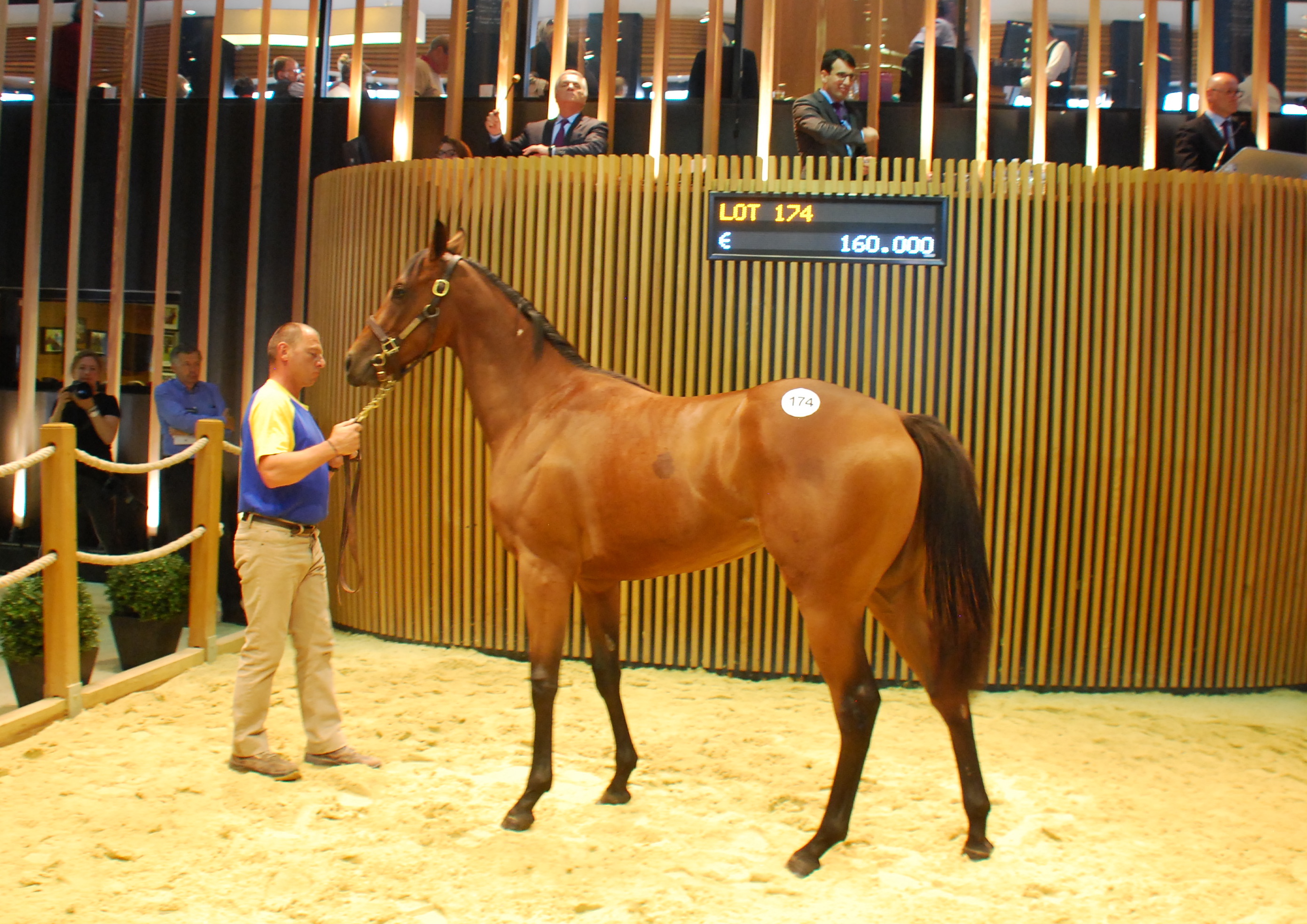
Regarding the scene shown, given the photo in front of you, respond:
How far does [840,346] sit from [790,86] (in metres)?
2.40

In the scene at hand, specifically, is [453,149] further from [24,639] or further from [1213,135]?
[1213,135]

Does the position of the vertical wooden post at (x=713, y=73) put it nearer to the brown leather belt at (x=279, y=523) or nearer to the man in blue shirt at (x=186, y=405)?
the brown leather belt at (x=279, y=523)

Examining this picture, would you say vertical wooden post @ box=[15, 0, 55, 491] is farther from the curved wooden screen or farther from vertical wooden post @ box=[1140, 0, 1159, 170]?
vertical wooden post @ box=[1140, 0, 1159, 170]

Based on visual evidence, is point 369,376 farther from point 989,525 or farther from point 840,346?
point 989,525

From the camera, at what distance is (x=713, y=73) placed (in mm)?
5250

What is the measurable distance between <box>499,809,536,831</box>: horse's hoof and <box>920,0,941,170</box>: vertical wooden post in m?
3.92

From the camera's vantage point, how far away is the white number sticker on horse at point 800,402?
2805 mm

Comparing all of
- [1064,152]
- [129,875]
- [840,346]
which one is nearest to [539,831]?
[129,875]

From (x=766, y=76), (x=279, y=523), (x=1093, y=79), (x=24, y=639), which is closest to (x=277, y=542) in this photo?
(x=279, y=523)

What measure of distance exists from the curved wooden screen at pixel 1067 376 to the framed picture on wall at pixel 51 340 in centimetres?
448

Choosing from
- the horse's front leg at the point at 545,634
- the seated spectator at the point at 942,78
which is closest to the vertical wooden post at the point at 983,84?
the seated spectator at the point at 942,78

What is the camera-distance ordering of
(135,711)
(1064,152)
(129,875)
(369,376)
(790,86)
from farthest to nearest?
1. (790,86)
2. (1064,152)
3. (135,711)
4. (369,376)
5. (129,875)

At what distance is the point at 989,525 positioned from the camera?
464 cm

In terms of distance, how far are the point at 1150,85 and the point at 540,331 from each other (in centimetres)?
396
